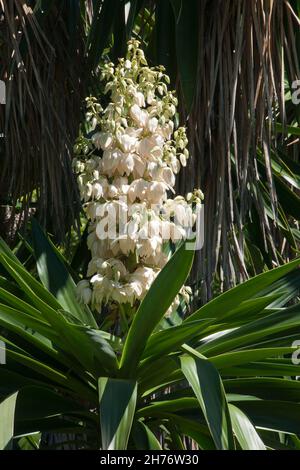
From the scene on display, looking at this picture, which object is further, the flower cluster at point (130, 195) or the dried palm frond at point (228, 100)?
the dried palm frond at point (228, 100)

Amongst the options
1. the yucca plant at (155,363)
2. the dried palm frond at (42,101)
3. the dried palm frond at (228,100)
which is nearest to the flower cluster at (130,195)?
the yucca plant at (155,363)

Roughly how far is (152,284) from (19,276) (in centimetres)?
37

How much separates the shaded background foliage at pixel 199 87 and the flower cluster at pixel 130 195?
29.5 inches

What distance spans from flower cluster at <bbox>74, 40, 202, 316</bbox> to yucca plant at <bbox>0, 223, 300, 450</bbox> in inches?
4.4

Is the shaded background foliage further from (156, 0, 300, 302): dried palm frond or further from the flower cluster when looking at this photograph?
the flower cluster

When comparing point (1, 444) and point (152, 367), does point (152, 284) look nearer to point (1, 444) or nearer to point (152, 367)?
point (152, 367)

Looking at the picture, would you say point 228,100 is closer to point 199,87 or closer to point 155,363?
point 199,87

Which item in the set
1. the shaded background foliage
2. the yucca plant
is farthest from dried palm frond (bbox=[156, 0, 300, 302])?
the yucca plant

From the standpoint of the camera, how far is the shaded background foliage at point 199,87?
3.69 meters

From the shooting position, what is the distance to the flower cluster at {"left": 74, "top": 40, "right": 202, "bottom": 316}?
276cm

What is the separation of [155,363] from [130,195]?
1.54 ft

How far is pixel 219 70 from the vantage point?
12.3ft

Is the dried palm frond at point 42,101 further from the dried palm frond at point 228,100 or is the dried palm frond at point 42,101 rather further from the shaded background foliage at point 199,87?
the dried palm frond at point 228,100

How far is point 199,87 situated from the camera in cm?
377
